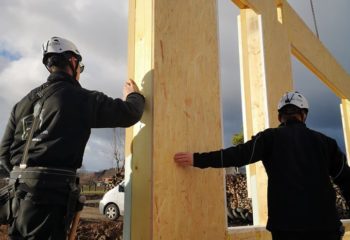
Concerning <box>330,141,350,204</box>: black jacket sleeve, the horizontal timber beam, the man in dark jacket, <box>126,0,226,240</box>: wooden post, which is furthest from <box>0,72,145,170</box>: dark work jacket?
the horizontal timber beam

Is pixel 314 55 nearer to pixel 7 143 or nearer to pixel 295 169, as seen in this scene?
pixel 295 169

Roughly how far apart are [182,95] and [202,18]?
0.89 meters

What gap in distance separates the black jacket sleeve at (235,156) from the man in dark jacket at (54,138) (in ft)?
2.20

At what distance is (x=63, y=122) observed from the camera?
6.75 feet

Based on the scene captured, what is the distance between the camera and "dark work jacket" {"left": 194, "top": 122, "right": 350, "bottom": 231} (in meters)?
2.60

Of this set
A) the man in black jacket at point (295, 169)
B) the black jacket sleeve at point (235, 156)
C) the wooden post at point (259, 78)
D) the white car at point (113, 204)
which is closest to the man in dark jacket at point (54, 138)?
the black jacket sleeve at point (235, 156)

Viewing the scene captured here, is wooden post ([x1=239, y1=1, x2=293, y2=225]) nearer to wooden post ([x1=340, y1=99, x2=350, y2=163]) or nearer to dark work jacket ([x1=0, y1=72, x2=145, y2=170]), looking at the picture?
dark work jacket ([x1=0, y1=72, x2=145, y2=170])

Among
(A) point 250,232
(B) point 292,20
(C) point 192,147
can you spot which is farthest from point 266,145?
(B) point 292,20

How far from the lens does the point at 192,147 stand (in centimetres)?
306

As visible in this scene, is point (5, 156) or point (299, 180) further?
point (299, 180)

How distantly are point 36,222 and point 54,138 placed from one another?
1.48 feet

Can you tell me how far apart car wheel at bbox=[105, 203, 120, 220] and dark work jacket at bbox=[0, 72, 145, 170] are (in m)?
7.18

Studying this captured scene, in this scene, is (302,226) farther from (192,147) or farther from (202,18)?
(202,18)

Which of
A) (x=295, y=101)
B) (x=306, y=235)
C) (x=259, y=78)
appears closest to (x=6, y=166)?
(x=306, y=235)
